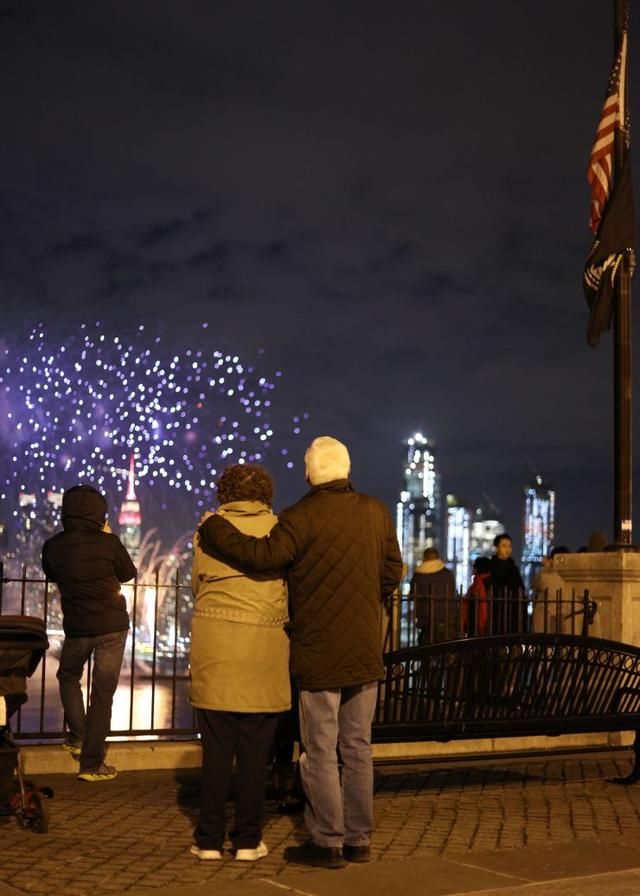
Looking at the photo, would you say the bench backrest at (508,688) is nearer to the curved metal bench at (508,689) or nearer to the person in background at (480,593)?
the curved metal bench at (508,689)

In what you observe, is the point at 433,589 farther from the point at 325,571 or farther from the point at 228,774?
the point at 228,774

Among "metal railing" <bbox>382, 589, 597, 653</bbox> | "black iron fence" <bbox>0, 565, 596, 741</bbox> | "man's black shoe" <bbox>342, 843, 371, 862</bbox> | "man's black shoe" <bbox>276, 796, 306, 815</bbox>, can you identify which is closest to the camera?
"man's black shoe" <bbox>342, 843, 371, 862</bbox>

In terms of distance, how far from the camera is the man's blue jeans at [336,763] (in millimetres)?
6285

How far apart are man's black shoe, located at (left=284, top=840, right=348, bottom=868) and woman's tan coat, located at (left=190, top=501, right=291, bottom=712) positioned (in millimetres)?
694

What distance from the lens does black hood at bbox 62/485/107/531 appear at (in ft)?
28.0

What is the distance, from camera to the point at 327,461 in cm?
657

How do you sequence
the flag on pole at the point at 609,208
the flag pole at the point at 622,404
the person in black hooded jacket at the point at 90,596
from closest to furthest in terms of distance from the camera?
the person in black hooded jacket at the point at 90,596 < the flag pole at the point at 622,404 < the flag on pole at the point at 609,208

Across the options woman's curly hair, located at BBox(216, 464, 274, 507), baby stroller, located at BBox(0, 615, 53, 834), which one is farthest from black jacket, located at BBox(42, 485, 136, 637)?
woman's curly hair, located at BBox(216, 464, 274, 507)

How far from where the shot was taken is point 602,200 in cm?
1361

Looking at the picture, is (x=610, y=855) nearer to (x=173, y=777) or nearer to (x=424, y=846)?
(x=424, y=846)

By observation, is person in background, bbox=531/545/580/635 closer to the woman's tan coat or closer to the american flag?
the american flag

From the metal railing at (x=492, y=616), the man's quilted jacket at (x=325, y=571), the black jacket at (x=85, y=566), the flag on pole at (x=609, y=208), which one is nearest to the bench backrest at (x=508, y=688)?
the metal railing at (x=492, y=616)

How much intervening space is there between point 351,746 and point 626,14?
32.7 ft

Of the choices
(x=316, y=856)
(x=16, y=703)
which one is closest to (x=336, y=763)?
(x=316, y=856)
